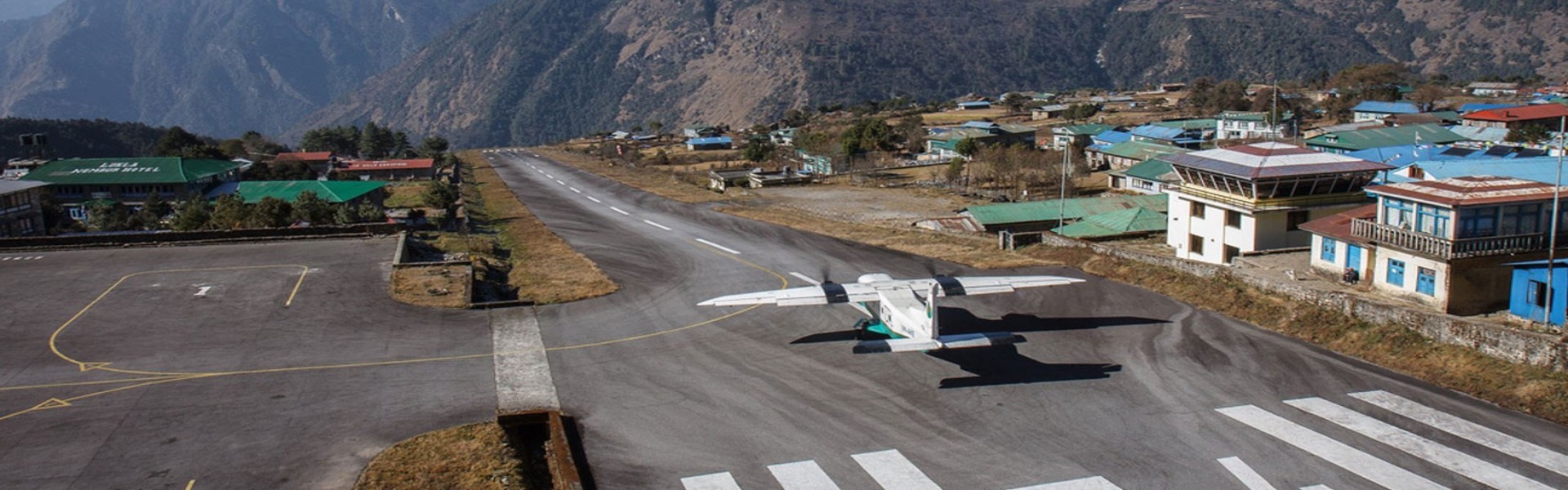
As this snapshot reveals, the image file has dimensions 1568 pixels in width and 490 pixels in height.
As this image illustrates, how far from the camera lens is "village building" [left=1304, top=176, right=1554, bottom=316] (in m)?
37.5

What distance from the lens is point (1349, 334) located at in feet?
121

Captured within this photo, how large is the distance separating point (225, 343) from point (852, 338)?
2578 cm

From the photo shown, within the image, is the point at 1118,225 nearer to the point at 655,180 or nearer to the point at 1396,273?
the point at 1396,273

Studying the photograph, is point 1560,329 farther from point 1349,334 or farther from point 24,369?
point 24,369

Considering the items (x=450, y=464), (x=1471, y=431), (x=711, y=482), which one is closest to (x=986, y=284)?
(x=1471, y=431)

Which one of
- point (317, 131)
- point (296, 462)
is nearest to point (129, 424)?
point (296, 462)

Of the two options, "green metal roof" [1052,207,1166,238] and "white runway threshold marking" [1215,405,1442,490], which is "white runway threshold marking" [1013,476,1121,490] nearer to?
"white runway threshold marking" [1215,405,1442,490]

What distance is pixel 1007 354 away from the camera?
123 feet

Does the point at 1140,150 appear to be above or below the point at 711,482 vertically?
above

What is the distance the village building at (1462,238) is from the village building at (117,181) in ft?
331

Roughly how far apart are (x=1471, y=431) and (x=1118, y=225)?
1544 inches

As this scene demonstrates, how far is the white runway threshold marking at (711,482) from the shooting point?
2611cm

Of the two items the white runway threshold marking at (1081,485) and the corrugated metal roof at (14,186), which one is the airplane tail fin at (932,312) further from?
the corrugated metal roof at (14,186)

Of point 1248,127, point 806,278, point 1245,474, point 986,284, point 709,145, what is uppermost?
point 1248,127
